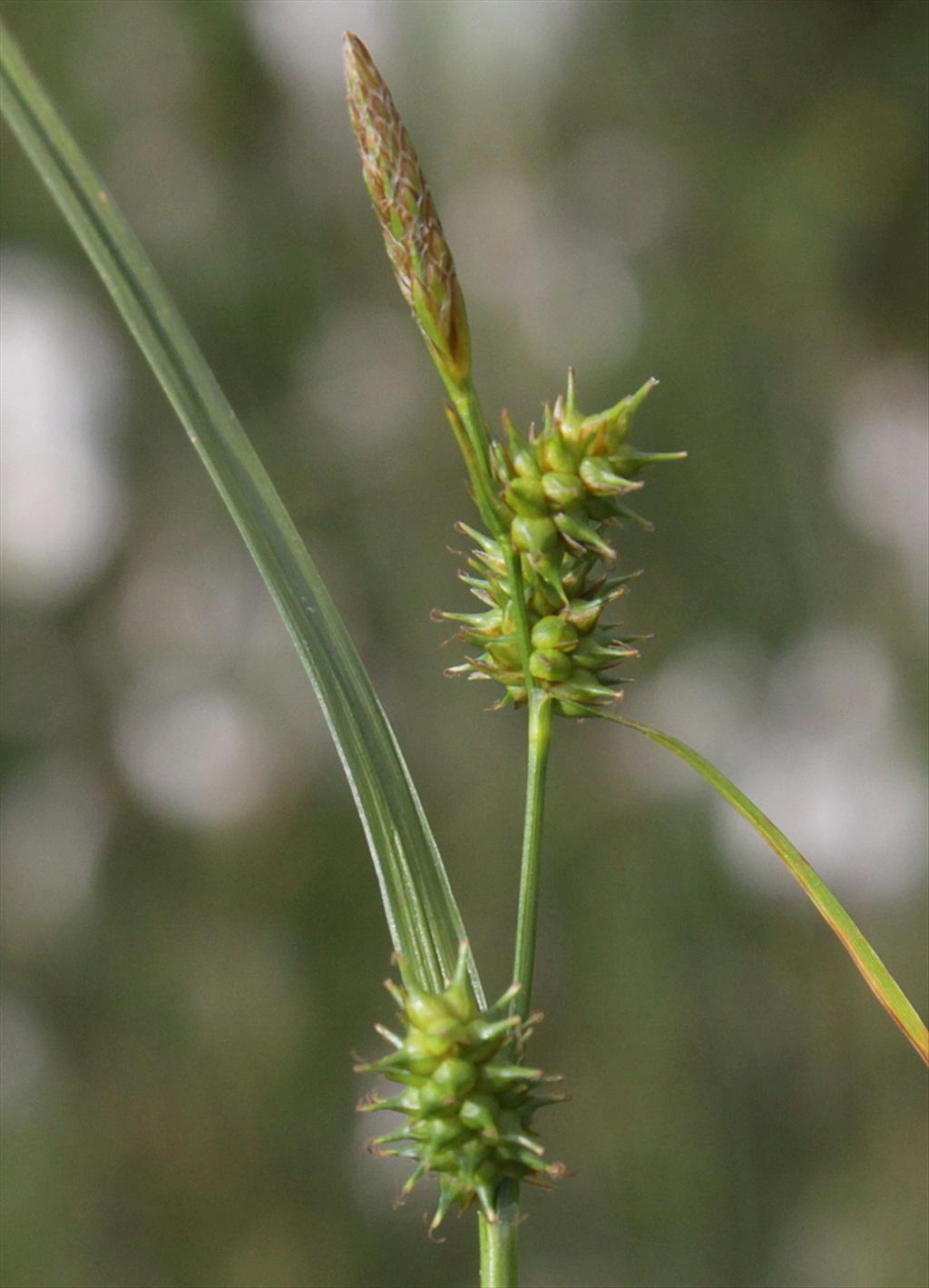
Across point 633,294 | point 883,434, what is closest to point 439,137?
point 633,294

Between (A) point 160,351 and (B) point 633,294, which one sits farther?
(B) point 633,294

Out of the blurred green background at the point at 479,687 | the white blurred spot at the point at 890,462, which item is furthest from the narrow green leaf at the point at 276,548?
the white blurred spot at the point at 890,462

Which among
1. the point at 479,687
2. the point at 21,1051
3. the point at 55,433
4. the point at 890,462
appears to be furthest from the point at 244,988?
the point at 890,462

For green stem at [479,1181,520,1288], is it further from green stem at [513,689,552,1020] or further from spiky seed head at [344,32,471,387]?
spiky seed head at [344,32,471,387]

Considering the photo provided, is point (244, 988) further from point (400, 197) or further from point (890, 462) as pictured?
point (400, 197)

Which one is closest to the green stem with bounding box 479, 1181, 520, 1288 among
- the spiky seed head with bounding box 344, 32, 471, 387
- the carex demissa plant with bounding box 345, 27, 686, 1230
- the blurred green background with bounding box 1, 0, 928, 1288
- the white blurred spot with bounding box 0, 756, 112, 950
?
the carex demissa plant with bounding box 345, 27, 686, 1230

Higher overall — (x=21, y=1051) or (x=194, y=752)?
(x=194, y=752)

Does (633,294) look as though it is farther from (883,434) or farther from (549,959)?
(549,959)
